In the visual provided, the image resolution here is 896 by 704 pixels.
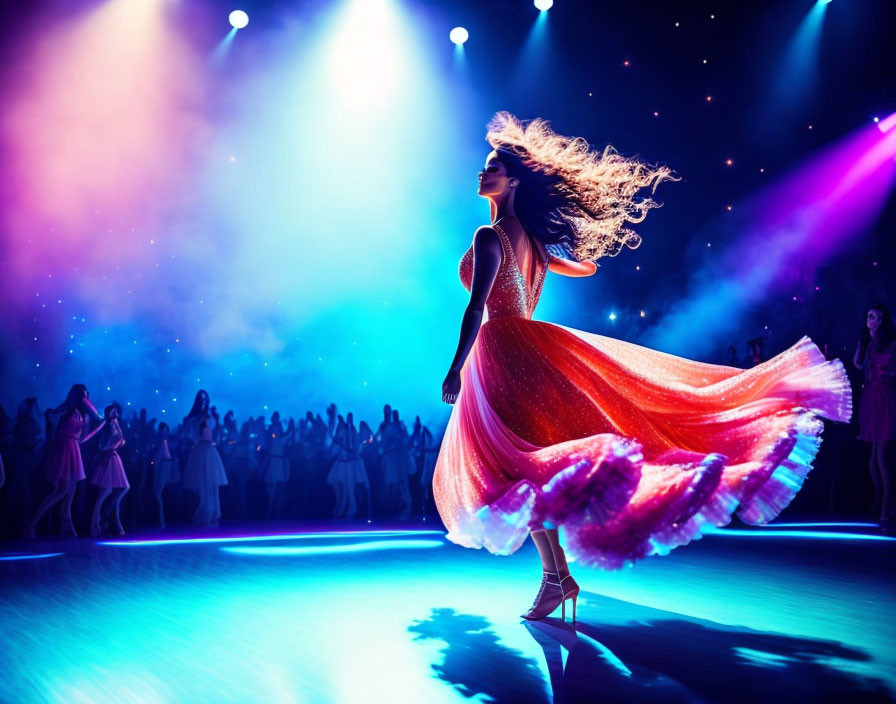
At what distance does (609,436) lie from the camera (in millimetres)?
2363

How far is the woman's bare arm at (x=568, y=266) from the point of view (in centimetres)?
369

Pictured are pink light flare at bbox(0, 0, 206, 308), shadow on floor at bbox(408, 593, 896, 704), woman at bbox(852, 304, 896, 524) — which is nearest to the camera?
shadow on floor at bbox(408, 593, 896, 704)

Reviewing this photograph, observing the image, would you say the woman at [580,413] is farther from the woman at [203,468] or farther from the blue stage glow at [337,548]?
the woman at [203,468]

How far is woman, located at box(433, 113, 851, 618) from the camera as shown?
7.22ft

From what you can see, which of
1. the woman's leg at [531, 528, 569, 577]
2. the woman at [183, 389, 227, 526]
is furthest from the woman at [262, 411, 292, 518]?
the woman's leg at [531, 528, 569, 577]

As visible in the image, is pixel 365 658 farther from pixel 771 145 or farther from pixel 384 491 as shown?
pixel 771 145

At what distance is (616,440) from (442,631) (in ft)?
3.92

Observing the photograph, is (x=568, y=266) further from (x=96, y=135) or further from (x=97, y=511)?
(x=96, y=135)

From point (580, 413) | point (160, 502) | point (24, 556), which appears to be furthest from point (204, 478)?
point (580, 413)

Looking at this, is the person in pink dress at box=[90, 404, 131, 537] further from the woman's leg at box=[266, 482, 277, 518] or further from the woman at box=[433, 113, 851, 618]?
the woman at box=[433, 113, 851, 618]

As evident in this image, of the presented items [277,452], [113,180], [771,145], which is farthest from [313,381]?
[771,145]

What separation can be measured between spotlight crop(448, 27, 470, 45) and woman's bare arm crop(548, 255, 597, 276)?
370 inches

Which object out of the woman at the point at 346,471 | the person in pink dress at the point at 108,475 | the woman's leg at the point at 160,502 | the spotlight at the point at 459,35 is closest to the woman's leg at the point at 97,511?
the person in pink dress at the point at 108,475

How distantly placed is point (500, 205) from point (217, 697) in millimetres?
2519
